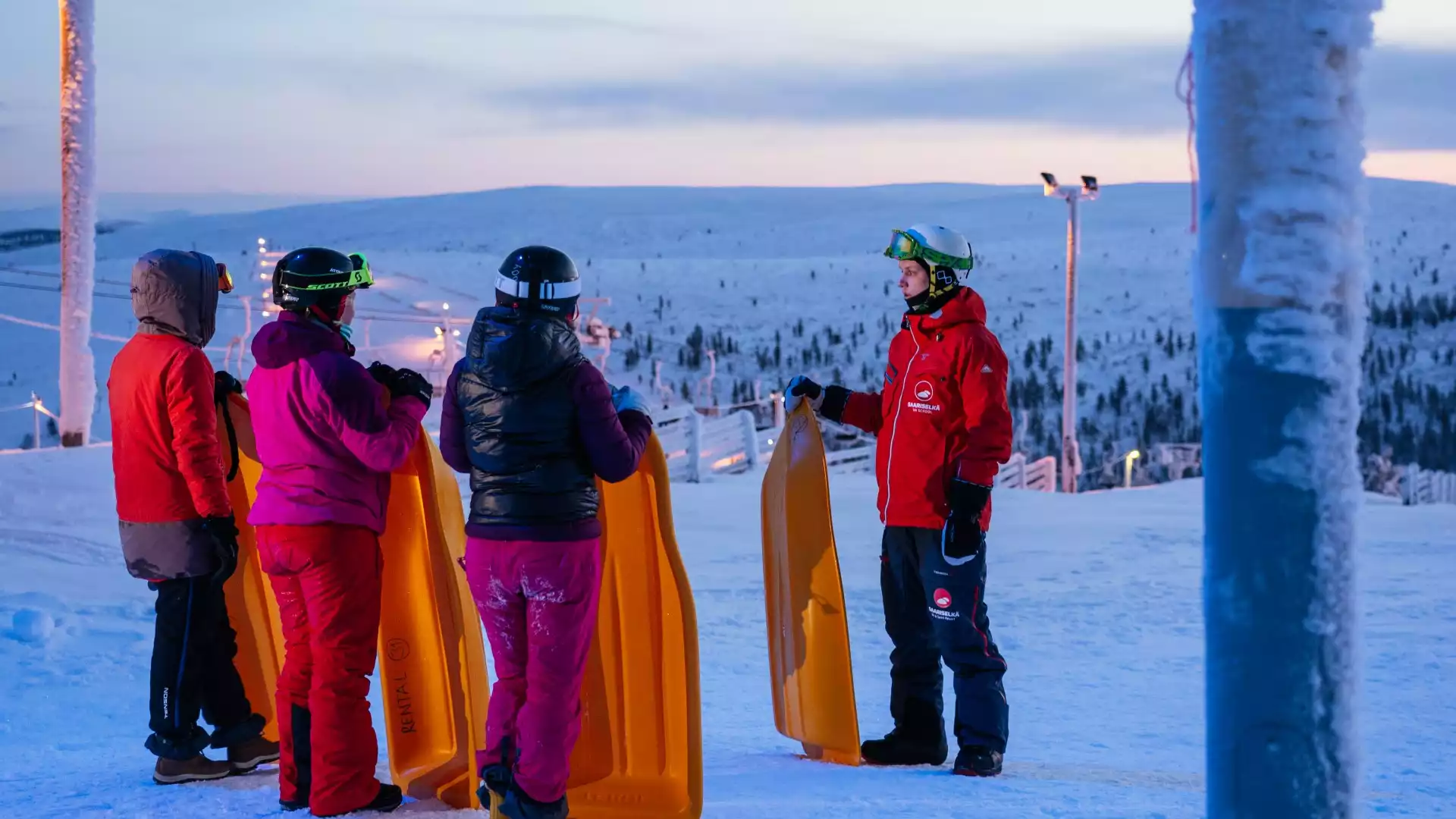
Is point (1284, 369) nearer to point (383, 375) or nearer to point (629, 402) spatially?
point (629, 402)

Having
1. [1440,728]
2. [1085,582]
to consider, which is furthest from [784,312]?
[1440,728]

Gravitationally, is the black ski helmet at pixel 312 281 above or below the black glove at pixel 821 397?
above

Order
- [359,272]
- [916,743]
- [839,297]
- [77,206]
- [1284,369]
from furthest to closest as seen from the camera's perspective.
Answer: [839,297] < [77,206] < [916,743] < [359,272] < [1284,369]

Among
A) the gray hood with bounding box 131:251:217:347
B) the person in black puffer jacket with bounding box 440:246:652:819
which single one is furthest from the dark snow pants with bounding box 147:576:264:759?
the person in black puffer jacket with bounding box 440:246:652:819

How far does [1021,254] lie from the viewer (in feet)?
205

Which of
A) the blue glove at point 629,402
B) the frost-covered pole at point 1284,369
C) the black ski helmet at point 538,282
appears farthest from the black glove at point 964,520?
the frost-covered pole at point 1284,369

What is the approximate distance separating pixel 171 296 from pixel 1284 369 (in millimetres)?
3320

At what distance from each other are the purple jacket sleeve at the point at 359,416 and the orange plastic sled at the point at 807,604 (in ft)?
4.68

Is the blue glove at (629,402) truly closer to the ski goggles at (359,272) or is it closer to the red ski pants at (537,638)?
the red ski pants at (537,638)

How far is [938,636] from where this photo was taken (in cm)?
448

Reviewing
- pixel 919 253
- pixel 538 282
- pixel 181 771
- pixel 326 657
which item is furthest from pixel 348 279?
pixel 919 253

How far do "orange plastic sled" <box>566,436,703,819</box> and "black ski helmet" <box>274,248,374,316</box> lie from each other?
3.12 feet

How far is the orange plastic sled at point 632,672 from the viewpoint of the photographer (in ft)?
13.2

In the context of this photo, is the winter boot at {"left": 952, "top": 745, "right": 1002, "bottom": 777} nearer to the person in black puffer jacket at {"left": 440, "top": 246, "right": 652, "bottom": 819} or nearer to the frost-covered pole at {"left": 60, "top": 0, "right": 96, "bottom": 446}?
the person in black puffer jacket at {"left": 440, "top": 246, "right": 652, "bottom": 819}
